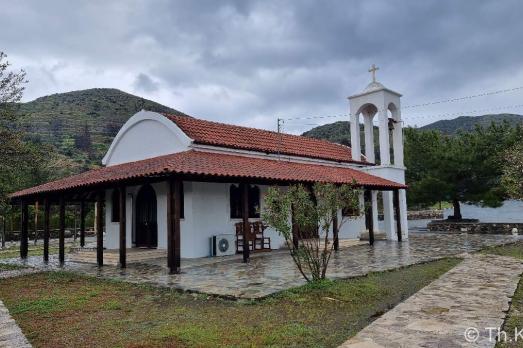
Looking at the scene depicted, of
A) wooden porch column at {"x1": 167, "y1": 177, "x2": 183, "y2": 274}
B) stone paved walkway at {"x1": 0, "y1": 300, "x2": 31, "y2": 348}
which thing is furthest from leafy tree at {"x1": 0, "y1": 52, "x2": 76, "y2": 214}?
stone paved walkway at {"x1": 0, "y1": 300, "x2": 31, "y2": 348}

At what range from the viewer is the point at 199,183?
521 inches

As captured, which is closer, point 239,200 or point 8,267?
point 8,267

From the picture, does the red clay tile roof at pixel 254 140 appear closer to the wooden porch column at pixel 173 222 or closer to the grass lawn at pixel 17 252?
the wooden porch column at pixel 173 222

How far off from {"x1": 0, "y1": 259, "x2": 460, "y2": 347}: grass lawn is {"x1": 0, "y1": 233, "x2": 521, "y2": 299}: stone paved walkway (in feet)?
1.69

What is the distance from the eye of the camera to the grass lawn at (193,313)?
489cm

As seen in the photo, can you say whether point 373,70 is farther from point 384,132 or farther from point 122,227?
point 122,227

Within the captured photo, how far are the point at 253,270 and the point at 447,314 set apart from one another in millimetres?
5366

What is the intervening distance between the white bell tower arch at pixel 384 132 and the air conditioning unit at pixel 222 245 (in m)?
8.01

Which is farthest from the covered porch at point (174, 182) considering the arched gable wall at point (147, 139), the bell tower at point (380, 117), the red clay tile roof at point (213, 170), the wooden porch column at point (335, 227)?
the bell tower at point (380, 117)

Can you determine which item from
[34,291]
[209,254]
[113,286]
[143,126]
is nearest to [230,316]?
[113,286]

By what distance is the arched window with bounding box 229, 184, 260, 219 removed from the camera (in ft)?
47.4

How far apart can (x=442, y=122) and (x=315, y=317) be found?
3105 inches

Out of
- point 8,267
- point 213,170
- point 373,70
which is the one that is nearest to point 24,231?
point 8,267

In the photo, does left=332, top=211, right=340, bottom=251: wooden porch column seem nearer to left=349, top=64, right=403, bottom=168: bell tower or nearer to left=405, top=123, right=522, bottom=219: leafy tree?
left=349, top=64, right=403, bottom=168: bell tower
